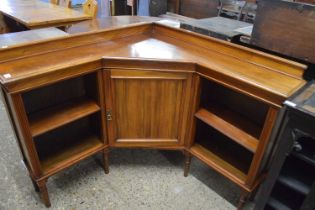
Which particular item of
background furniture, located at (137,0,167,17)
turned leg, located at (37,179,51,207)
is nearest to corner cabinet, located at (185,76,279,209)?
turned leg, located at (37,179,51,207)

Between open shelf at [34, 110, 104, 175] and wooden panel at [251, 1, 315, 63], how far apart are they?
1.06 meters

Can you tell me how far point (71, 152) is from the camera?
1515 mm

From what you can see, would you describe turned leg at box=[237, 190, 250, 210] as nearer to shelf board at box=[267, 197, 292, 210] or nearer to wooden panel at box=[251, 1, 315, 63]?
shelf board at box=[267, 197, 292, 210]

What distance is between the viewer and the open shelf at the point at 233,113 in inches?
52.3

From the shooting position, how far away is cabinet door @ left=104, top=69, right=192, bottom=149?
1330mm

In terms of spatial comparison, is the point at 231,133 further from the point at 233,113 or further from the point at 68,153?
the point at 68,153

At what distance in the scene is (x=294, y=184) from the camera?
1.07m

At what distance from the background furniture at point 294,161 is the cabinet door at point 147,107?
1.77ft

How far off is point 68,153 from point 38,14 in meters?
1.92

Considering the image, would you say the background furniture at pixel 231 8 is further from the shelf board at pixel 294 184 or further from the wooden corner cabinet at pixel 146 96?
the shelf board at pixel 294 184

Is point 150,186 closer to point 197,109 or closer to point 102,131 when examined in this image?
point 102,131

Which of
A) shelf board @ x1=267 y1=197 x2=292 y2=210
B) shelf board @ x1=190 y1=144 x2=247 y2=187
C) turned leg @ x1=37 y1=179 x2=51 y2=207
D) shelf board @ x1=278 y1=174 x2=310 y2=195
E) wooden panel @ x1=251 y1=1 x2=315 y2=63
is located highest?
wooden panel @ x1=251 y1=1 x2=315 y2=63

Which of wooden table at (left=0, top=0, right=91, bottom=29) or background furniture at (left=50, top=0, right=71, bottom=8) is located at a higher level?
background furniture at (left=50, top=0, right=71, bottom=8)

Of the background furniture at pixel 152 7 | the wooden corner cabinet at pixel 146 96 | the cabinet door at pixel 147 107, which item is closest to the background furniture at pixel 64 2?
the background furniture at pixel 152 7
